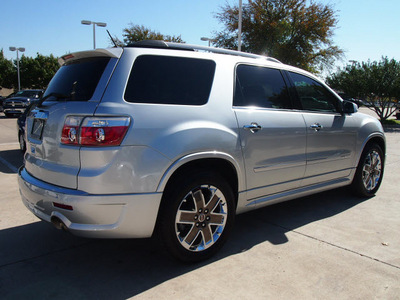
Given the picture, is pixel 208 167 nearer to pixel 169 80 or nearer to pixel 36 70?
pixel 169 80

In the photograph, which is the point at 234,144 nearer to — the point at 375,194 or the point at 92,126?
the point at 92,126

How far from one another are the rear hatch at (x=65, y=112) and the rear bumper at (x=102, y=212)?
0.11 m

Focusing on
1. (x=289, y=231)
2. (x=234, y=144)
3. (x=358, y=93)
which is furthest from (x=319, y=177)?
(x=358, y=93)

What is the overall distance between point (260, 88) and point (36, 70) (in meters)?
56.0

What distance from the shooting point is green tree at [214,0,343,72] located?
79.6ft

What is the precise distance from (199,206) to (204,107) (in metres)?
0.86

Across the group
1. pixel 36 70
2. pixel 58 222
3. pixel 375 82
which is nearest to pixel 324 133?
pixel 58 222

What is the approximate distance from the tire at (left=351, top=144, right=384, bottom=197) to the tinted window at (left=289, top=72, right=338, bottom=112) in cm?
96

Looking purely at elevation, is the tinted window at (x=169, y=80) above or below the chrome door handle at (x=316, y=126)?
above

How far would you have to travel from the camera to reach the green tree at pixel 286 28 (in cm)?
2427

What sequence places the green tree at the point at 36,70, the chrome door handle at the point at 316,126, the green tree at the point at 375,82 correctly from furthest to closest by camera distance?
the green tree at the point at 36,70
the green tree at the point at 375,82
the chrome door handle at the point at 316,126

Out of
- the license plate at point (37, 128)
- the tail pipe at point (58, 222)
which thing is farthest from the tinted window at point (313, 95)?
the tail pipe at point (58, 222)

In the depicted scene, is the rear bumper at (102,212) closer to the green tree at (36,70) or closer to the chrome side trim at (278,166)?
the chrome side trim at (278,166)

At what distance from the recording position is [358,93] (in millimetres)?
20734
